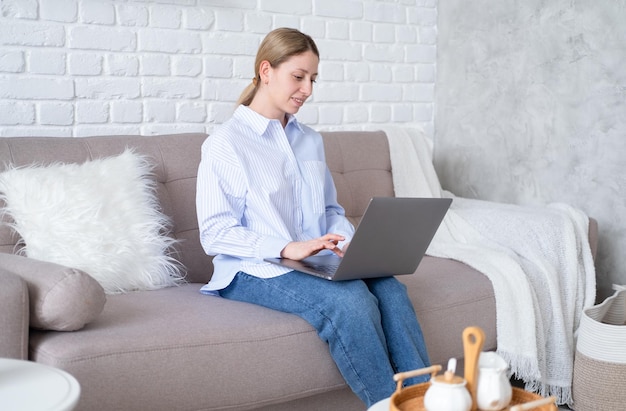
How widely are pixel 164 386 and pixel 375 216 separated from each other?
0.59 metres

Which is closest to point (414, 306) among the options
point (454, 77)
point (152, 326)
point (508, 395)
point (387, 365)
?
point (387, 365)

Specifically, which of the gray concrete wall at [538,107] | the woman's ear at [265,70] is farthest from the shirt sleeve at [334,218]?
the gray concrete wall at [538,107]

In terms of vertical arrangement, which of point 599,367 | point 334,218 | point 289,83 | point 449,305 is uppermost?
point 289,83

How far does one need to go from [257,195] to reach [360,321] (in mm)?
483

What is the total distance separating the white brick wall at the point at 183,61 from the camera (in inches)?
101

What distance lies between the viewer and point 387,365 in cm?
182

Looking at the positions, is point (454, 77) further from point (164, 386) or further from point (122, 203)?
point (164, 386)

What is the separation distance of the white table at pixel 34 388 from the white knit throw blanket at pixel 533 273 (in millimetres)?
1509

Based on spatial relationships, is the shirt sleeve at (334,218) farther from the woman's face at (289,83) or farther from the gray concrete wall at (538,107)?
the gray concrete wall at (538,107)

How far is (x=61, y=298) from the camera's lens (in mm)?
1643

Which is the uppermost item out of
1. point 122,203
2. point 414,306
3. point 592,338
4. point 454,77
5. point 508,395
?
point 454,77

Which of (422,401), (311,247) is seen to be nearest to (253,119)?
(311,247)

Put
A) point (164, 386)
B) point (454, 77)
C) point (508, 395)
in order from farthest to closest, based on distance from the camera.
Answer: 1. point (454, 77)
2. point (164, 386)
3. point (508, 395)

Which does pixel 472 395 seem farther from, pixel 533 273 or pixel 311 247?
pixel 533 273
